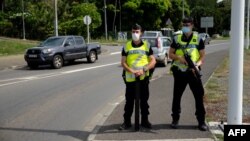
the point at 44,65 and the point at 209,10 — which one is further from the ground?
the point at 209,10

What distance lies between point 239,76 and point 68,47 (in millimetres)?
18790

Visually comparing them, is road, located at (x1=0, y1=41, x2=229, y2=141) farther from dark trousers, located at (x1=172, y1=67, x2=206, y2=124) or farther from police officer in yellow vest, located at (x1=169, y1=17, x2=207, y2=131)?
police officer in yellow vest, located at (x1=169, y1=17, x2=207, y2=131)

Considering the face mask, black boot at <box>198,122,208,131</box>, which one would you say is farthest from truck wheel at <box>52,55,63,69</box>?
black boot at <box>198,122,208,131</box>

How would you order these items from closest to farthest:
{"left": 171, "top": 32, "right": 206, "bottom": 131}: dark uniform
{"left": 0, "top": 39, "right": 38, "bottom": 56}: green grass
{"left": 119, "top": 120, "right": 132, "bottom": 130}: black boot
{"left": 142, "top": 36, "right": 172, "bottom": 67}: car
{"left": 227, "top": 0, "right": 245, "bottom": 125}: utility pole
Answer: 1. {"left": 227, "top": 0, "right": 245, "bottom": 125}: utility pole
2. {"left": 171, "top": 32, "right": 206, "bottom": 131}: dark uniform
3. {"left": 119, "top": 120, "right": 132, "bottom": 130}: black boot
4. {"left": 142, "top": 36, "right": 172, "bottom": 67}: car
5. {"left": 0, "top": 39, "right": 38, "bottom": 56}: green grass

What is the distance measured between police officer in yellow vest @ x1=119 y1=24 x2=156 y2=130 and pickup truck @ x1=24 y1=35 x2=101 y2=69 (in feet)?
50.6

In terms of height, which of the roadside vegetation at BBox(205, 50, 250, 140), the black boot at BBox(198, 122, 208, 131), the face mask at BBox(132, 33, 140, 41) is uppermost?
the face mask at BBox(132, 33, 140, 41)

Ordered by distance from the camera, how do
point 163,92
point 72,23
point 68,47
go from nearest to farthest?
point 163,92
point 68,47
point 72,23

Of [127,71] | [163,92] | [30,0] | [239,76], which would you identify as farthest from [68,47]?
[30,0]

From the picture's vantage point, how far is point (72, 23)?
56.1 meters

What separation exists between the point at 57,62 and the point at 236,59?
58.6 ft

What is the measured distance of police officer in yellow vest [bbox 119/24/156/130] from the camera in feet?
26.1

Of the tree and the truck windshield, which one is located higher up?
the tree

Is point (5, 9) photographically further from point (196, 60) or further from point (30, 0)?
point (196, 60)

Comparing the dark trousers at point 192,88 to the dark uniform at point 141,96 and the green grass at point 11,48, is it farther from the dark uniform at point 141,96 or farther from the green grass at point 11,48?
the green grass at point 11,48
